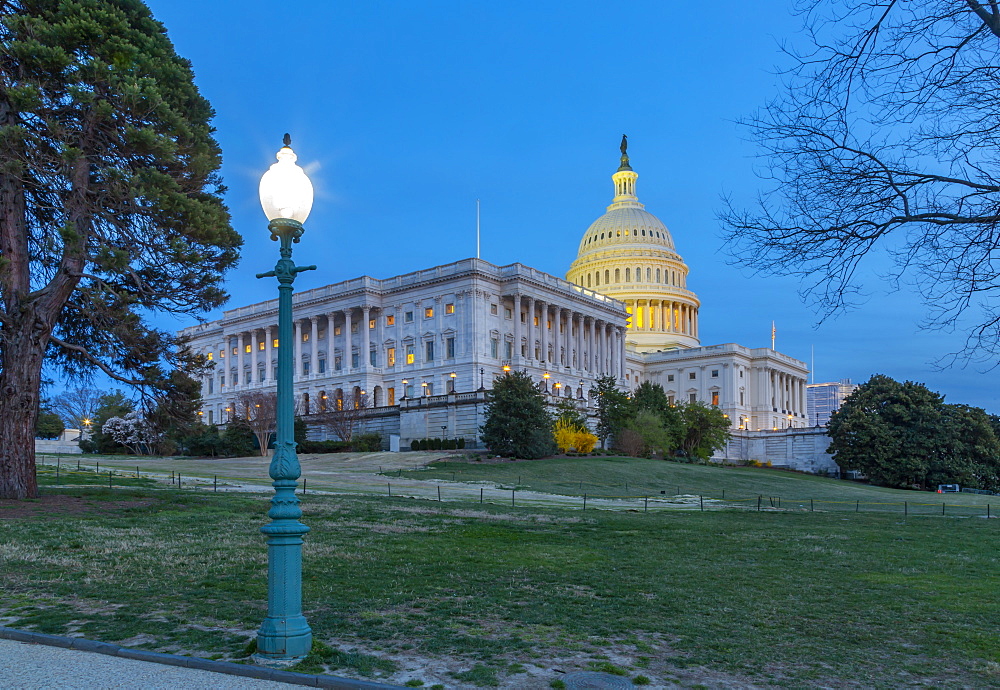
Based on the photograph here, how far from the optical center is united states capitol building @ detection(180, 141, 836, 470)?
10031 centimetres

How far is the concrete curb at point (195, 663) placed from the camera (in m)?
8.66

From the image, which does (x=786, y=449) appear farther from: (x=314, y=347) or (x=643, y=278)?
(x=314, y=347)

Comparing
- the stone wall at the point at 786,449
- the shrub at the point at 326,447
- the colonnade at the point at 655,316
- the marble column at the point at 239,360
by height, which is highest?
the colonnade at the point at 655,316

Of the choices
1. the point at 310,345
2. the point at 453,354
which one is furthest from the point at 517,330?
the point at 310,345

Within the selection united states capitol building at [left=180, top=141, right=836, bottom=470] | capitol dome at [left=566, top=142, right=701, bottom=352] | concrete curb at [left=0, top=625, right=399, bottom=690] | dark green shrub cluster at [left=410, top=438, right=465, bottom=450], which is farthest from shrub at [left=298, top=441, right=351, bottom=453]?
capitol dome at [left=566, top=142, right=701, bottom=352]

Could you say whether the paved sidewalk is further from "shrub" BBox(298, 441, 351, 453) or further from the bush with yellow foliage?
"shrub" BBox(298, 441, 351, 453)

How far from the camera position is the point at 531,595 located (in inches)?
553

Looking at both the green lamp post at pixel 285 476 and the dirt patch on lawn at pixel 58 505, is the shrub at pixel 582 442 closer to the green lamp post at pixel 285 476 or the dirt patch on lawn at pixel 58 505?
the dirt patch on lawn at pixel 58 505

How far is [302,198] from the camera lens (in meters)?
10.9

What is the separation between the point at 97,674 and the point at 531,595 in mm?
6986

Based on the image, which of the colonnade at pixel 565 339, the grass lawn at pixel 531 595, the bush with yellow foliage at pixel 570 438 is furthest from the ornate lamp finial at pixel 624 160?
the grass lawn at pixel 531 595

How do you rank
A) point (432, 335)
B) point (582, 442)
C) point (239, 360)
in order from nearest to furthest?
point (582, 442) < point (432, 335) < point (239, 360)

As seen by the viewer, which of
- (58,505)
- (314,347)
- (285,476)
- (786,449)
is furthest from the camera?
(786,449)

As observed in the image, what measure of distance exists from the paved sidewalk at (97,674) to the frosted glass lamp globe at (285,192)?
217 inches
